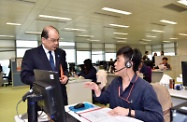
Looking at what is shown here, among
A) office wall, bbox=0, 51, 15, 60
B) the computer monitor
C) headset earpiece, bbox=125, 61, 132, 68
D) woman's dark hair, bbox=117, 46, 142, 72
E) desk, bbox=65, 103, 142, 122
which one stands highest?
office wall, bbox=0, 51, 15, 60

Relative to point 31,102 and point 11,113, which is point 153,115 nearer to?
point 31,102

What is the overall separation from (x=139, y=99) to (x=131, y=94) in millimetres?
80

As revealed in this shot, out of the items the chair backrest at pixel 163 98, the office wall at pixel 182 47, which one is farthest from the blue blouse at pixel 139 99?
the office wall at pixel 182 47

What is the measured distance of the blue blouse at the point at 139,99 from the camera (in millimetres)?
1202

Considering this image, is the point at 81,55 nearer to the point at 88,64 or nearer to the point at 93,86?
the point at 88,64

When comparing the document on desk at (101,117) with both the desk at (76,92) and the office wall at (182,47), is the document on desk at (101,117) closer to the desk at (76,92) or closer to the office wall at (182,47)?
the desk at (76,92)

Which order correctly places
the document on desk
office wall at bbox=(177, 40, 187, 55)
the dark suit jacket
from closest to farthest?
the document on desk
the dark suit jacket
office wall at bbox=(177, 40, 187, 55)

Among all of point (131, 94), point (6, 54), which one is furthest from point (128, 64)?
point (6, 54)

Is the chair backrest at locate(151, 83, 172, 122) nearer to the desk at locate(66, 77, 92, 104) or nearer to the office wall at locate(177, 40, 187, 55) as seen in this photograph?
the desk at locate(66, 77, 92, 104)

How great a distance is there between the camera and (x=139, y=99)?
130 centimetres

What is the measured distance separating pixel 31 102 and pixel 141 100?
2.87 feet

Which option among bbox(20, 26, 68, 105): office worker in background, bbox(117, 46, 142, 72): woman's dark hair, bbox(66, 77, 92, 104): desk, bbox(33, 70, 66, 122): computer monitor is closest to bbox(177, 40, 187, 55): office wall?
bbox(66, 77, 92, 104): desk

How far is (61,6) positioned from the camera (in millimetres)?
4383

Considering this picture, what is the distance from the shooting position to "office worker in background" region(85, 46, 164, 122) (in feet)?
3.99
